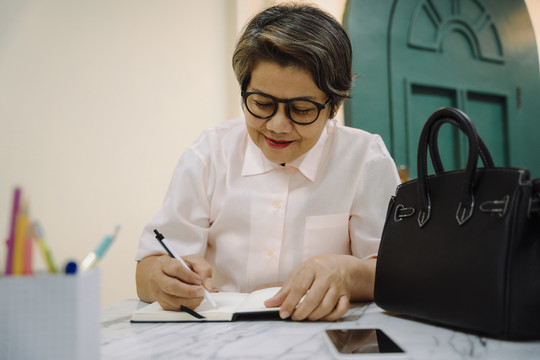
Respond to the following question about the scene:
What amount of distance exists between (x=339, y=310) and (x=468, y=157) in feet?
1.30

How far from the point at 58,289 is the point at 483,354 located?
56 cm

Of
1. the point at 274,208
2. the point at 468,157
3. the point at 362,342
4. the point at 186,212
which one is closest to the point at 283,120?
the point at 274,208

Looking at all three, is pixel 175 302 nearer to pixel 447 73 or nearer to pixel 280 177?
pixel 280 177

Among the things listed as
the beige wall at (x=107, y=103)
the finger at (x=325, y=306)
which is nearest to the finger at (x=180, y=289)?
the finger at (x=325, y=306)

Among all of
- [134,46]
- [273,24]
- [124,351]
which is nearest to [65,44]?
[134,46]

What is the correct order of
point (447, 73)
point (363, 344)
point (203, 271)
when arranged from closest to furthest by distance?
1. point (363, 344)
2. point (203, 271)
3. point (447, 73)

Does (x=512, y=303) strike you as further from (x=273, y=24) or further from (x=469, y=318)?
(x=273, y=24)

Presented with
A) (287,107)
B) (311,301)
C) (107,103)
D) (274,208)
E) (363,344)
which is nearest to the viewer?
(363,344)

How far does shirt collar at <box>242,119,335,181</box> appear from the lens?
1.39 meters

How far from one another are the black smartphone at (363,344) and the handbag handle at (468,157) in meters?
0.23

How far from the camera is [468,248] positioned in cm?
75

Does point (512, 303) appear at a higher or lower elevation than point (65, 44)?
lower

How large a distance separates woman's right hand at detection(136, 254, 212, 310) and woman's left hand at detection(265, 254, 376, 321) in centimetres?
16

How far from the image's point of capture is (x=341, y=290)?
0.97m
